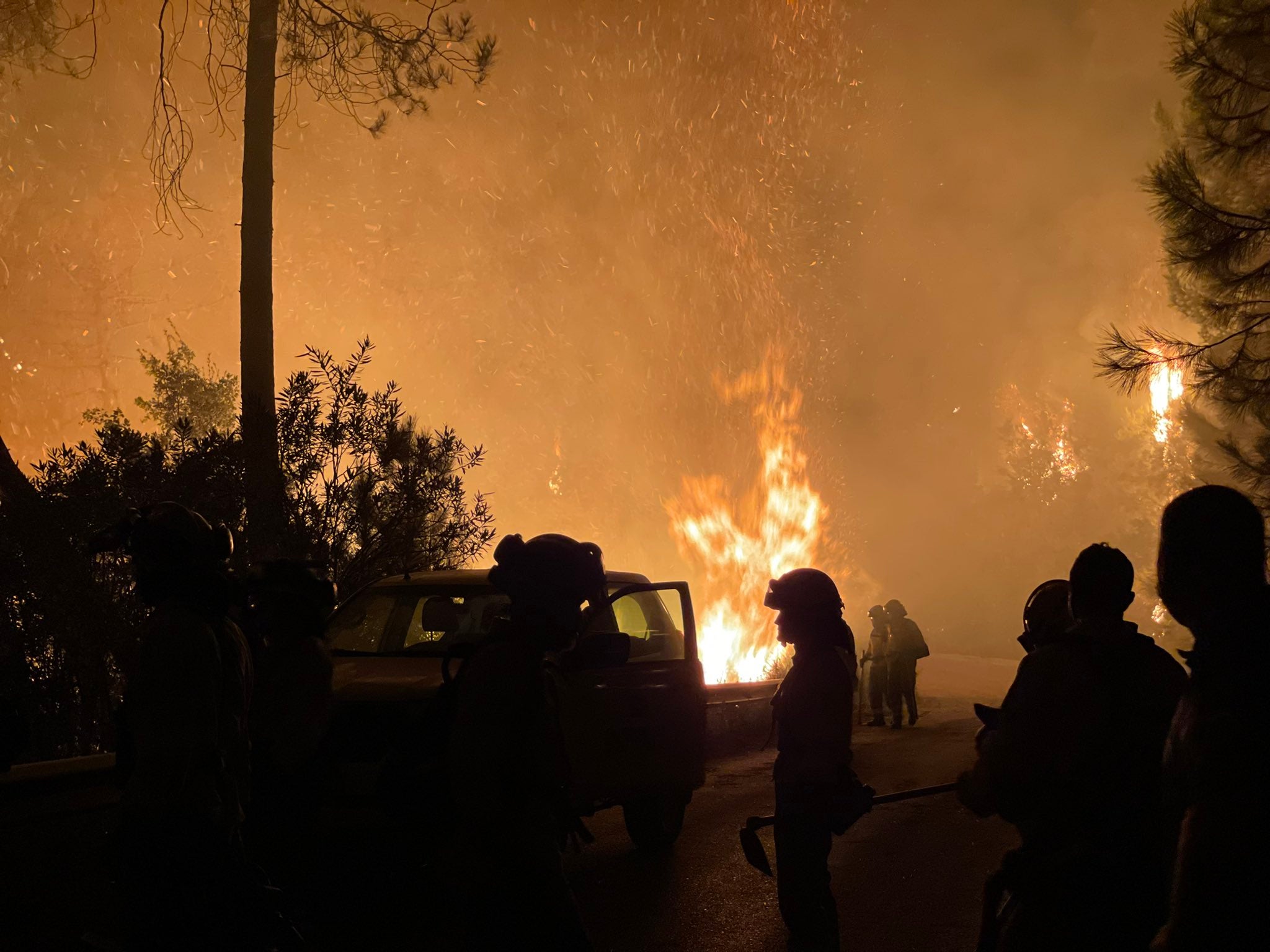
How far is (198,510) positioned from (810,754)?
7376mm

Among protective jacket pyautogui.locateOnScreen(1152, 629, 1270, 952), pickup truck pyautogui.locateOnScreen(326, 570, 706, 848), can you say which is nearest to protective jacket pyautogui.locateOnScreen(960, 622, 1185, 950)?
protective jacket pyautogui.locateOnScreen(1152, 629, 1270, 952)

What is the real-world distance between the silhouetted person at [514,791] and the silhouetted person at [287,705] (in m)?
1.58

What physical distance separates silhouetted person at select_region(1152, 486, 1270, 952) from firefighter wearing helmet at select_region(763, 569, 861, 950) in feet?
5.85

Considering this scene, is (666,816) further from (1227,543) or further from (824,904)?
(1227,543)

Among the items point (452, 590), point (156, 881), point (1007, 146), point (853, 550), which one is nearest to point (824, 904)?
point (156, 881)

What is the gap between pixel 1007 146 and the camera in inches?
2267

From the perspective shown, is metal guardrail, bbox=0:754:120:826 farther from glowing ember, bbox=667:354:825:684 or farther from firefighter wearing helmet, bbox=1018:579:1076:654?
glowing ember, bbox=667:354:825:684

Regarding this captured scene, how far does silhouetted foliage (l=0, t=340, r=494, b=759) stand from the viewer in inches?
350

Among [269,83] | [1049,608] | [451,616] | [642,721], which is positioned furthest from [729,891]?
[269,83]

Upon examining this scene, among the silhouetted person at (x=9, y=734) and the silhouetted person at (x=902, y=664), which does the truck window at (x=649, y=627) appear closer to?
the silhouetted person at (x=9, y=734)

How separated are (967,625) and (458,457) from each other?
34.0 m

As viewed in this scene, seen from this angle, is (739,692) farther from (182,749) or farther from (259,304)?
(182,749)

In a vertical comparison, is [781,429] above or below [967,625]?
above

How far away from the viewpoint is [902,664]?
1596cm
